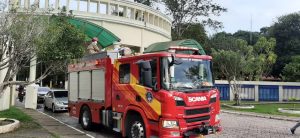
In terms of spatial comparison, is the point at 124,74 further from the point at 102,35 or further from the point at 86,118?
the point at 102,35

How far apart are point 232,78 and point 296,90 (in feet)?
38.8

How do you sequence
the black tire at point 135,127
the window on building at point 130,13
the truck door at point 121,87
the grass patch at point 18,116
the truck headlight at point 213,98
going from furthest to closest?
the window on building at point 130,13, the grass patch at point 18,116, the truck door at point 121,87, the truck headlight at point 213,98, the black tire at point 135,127

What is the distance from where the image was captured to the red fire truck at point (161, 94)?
960cm

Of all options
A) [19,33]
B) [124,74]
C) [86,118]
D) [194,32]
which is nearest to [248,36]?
[194,32]

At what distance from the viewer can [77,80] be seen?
49.5 feet

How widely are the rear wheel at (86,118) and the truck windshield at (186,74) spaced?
16.8 feet

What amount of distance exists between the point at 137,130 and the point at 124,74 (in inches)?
75.0

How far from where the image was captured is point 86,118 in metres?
14.1

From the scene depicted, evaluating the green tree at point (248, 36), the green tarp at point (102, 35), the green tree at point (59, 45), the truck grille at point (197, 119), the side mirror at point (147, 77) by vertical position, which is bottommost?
the truck grille at point (197, 119)

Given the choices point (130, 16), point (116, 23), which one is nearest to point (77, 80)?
point (116, 23)

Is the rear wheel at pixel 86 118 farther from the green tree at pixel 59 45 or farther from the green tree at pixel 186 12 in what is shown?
the green tree at pixel 186 12

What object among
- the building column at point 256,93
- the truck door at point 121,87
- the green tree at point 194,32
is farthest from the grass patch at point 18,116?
the green tree at point 194,32

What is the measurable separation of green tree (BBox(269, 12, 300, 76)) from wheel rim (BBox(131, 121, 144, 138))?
2008 inches

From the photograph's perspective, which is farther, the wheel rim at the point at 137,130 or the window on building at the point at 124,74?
the window on building at the point at 124,74
